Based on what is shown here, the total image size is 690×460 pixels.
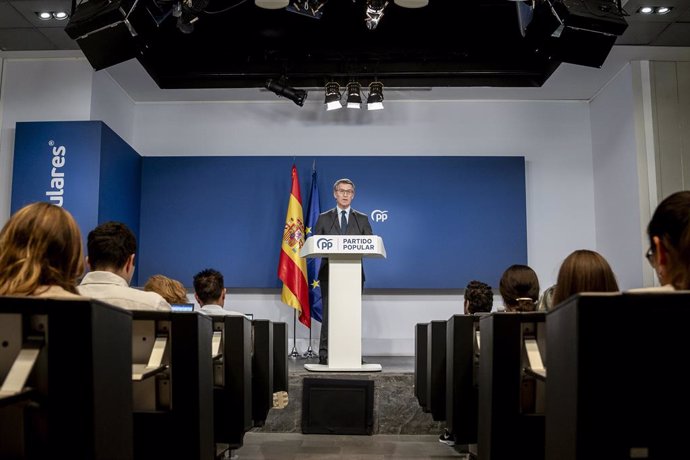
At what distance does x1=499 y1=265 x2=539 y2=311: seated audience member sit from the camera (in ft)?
10.4

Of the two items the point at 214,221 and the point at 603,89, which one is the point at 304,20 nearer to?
the point at 214,221

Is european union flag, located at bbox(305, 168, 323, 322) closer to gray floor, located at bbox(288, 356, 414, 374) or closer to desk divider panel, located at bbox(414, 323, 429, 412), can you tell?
gray floor, located at bbox(288, 356, 414, 374)

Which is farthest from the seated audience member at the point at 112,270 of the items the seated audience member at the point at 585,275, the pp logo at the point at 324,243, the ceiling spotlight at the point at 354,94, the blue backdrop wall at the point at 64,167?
the ceiling spotlight at the point at 354,94

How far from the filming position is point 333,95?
7312 millimetres

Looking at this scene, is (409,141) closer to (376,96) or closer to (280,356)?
(376,96)

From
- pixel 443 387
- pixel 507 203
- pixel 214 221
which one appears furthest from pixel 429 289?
pixel 443 387

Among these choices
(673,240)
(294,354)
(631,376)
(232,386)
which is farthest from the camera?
(294,354)

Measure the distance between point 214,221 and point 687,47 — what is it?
16.9ft

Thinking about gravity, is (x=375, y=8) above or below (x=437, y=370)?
above

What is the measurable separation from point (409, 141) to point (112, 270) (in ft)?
19.6

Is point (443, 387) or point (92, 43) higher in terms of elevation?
point (92, 43)

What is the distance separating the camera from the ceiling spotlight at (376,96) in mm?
7250

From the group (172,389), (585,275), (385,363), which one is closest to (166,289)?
(172,389)

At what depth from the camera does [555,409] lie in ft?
5.60
